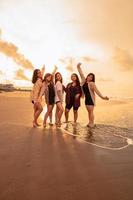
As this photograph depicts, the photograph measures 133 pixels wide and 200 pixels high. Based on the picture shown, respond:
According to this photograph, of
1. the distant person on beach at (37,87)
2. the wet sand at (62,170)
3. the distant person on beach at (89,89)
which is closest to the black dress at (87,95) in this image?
the distant person on beach at (89,89)

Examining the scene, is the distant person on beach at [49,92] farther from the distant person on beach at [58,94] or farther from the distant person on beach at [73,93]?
the distant person on beach at [73,93]

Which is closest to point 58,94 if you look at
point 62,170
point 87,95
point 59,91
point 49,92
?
point 59,91

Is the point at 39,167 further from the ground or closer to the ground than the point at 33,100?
closer to the ground

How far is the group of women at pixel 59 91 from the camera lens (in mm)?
11906

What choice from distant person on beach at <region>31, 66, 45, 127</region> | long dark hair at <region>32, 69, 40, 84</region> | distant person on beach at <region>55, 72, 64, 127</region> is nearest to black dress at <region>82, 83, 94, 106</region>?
distant person on beach at <region>55, 72, 64, 127</region>

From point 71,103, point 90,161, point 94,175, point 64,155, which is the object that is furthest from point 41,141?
point 71,103

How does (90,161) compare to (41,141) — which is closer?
(90,161)

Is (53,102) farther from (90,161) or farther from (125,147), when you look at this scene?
(90,161)

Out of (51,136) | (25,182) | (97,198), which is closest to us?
(97,198)

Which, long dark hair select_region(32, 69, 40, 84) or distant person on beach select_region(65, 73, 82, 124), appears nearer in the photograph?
long dark hair select_region(32, 69, 40, 84)

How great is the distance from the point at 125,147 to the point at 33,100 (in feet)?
16.1

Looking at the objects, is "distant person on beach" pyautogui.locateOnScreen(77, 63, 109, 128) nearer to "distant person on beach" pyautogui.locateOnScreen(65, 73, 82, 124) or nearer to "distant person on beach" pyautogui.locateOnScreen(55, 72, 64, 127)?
"distant person on beach" pyautogui.locateOnScreen(65, 73, 82, 124)

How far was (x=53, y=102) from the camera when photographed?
482 inches

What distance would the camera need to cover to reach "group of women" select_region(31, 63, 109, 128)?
11.9m
